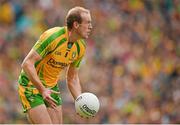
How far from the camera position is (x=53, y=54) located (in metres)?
7.48

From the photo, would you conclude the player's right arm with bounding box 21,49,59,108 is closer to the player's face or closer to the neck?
the neck

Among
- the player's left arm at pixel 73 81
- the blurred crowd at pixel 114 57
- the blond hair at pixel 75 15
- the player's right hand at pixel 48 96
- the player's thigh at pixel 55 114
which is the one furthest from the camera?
the blurred crowd at pixel 114 57

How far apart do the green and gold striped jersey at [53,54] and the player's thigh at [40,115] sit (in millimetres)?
323

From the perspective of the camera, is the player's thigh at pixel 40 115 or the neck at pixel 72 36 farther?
A: the neck at pixel 72 36

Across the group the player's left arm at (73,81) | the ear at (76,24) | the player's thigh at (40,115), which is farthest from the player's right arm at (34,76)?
the player's left arm at (73,81)

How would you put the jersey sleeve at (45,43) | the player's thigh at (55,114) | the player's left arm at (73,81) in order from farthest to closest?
the player's left arm at (73,81)
the player's thigh at (55,114)
the jersey sleeve at (45,43)

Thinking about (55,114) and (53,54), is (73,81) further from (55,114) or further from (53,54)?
(53,54)

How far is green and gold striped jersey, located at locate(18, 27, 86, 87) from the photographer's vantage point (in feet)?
24.0

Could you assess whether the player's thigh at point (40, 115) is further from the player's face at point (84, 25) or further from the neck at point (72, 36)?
the player's face at point (84, 25)

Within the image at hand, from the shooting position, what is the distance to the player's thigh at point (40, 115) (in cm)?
738

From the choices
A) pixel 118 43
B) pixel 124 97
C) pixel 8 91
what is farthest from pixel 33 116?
pixel 118 43

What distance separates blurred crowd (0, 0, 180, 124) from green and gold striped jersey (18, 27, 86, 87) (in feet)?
14.7

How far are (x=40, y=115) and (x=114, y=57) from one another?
256 inches

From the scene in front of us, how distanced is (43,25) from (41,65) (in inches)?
240
